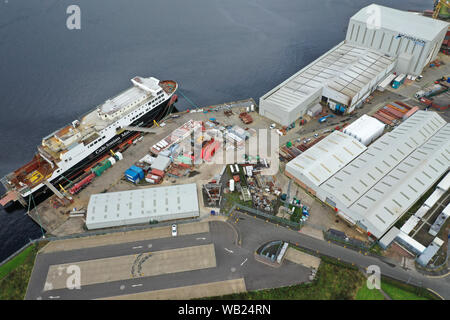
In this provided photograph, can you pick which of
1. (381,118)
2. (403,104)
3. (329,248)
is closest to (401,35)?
(403,104)

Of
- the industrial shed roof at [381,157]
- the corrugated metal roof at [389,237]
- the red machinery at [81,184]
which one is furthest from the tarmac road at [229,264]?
the red machinery at [81,184]

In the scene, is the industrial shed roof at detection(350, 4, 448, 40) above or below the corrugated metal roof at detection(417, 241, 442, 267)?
above

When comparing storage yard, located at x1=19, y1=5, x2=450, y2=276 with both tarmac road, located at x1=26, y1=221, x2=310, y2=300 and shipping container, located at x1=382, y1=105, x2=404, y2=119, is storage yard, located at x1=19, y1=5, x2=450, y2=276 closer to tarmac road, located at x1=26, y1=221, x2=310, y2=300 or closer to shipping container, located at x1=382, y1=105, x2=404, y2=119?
shipping container, located at x1=382, y1=105, x2=404, y2=119

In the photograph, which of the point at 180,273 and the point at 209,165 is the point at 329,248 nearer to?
the point at 180,273

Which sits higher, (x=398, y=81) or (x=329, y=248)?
(x=398, y=81)

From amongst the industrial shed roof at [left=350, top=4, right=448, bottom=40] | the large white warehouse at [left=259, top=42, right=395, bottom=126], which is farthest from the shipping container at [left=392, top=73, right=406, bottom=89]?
the industrial shed roof at [left=350, top=4, right=448, bottom=40]

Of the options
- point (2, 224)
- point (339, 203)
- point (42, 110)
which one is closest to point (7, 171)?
point (2, 224)

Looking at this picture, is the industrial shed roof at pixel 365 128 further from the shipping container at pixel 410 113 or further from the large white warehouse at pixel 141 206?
the large white warehouse at pixel 141 206

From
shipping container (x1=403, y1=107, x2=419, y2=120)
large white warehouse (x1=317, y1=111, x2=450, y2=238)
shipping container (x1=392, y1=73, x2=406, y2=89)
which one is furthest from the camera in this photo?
shipping container (x1=392, y1=73, x2=406, y2=89)
